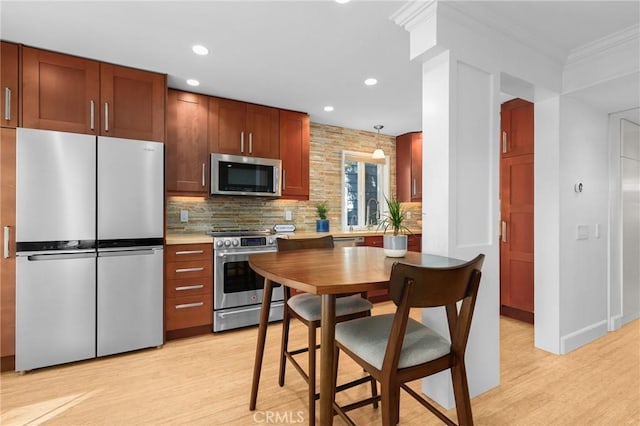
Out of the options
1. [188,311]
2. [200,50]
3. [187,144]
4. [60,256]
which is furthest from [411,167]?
[60,256]

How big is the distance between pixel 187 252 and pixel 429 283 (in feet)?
7.88

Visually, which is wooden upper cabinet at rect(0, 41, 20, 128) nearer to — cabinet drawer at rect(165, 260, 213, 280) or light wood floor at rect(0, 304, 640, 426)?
cabinet drawer at rect(165, 260, 213, 280)

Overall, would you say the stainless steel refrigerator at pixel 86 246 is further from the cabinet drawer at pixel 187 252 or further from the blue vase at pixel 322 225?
the blue vase at pixel 322 225

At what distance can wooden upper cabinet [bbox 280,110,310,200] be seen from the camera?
12.2ft

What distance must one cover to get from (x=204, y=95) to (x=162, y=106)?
0.60 metres

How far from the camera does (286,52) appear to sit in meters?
2.42

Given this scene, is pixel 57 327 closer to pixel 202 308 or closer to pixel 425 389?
pixel 202 308

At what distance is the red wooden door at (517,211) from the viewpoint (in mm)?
3107

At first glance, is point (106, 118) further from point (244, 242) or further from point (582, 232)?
point (582, 232)

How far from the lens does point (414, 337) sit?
53.2 inches

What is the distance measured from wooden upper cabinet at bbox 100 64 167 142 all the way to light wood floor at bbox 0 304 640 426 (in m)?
1.85

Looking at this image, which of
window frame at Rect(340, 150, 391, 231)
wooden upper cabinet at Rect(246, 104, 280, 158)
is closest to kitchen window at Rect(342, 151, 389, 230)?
window frame at Rect(340, 150, 391, 231)

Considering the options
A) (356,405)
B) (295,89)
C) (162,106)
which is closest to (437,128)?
(356,405)

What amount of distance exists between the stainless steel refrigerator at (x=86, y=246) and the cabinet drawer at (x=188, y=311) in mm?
133
